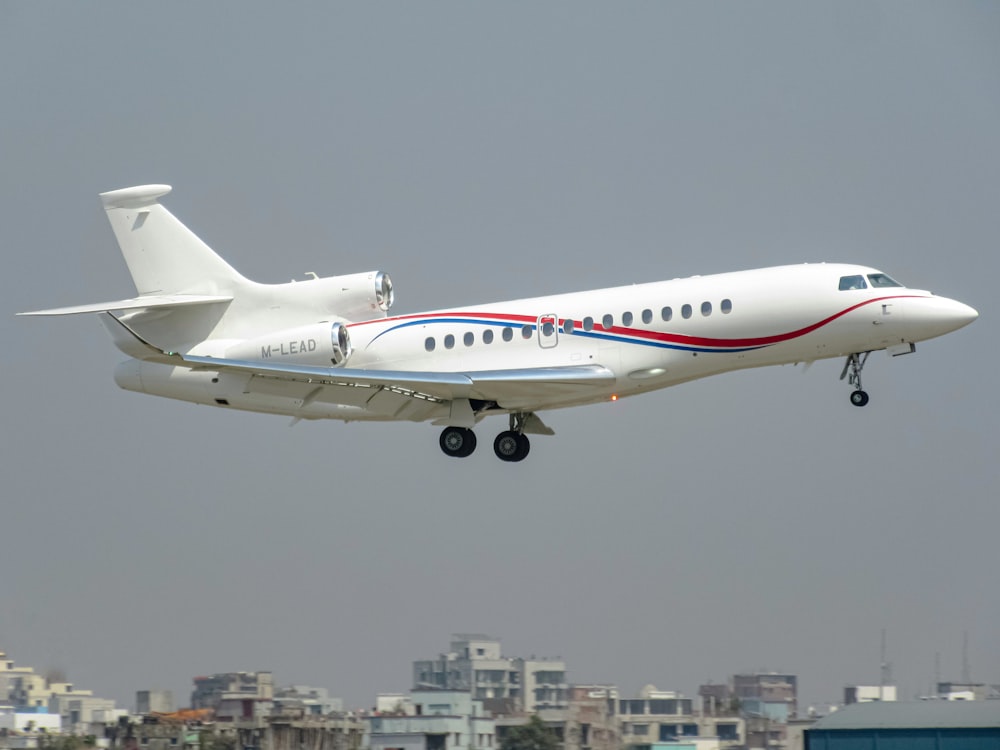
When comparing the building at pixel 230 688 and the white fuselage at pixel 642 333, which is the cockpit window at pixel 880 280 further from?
the building at pixel 230 688

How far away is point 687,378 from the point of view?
28969mm

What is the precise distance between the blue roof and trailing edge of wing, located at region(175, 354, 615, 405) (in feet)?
24.9

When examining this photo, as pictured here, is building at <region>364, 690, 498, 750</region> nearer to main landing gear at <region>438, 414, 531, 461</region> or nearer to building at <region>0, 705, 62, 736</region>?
main landing gear at <region>438, 414, 531, 461</region>

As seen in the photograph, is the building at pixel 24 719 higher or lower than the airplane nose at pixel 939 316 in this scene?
lower

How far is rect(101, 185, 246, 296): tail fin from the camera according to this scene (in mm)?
32688

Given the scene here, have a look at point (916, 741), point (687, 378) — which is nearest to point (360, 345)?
point (687, 378)

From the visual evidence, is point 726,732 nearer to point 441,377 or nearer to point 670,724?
point 670,724

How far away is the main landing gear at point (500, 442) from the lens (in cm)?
3125

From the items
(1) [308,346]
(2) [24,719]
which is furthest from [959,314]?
(2) [24,719]

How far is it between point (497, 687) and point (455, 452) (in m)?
9.19

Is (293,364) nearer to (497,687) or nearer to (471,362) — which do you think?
(471,362)

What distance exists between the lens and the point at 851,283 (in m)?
28.0

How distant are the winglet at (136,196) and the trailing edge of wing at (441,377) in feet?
18.2

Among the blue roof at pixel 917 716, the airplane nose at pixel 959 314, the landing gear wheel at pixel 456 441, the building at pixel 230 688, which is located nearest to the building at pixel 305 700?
the building at pixel 230 688
